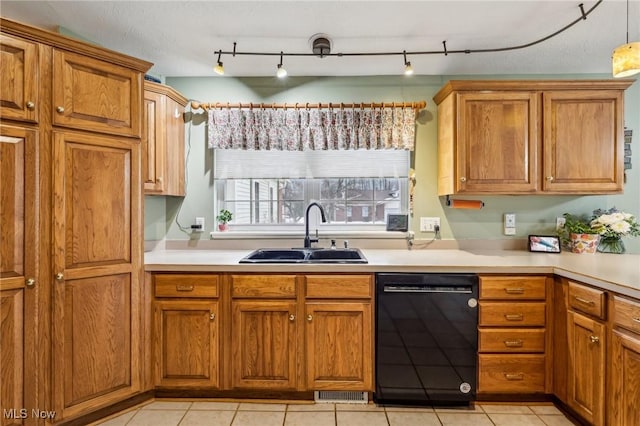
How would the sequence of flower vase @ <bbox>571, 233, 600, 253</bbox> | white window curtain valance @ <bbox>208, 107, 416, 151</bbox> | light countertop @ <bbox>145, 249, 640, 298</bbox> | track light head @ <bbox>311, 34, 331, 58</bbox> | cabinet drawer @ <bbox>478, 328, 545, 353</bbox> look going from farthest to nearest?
white window curtain valance @ <bbox>208, 107, 416, 151</bbox>, flower vase @ <bbox>571, 233, 600, 253</bbox>, track light head @ <bbox>311, 34, 331, 58</bbox>, cabinet drawer @ <bbox>478, 328, 545, 353</bbox>, light countertop @ <bbox>145, 249, 640, 298</bbox>

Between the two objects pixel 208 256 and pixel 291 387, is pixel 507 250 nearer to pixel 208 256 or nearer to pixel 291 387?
pixel 291 387

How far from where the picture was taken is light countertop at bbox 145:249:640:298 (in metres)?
1.75

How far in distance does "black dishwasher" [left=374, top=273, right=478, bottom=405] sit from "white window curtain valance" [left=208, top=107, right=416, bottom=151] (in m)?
1.16

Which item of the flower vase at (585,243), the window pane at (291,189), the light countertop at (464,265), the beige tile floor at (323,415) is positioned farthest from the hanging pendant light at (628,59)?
the window pane at (291,189)

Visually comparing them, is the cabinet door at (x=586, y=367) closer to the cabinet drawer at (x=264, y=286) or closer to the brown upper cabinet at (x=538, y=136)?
the brown upper cabinet at (x=538, y=136)

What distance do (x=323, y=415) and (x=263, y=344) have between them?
1.82ft

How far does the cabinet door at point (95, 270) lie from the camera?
5.45 feet

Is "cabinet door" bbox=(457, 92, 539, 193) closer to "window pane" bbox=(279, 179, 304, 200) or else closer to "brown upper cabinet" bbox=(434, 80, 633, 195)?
"brown upper cabinet" bbox=(434, 80, 633, 195)

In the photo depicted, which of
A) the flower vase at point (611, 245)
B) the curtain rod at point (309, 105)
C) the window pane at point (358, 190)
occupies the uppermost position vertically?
the curtain rod at point (309, 105)

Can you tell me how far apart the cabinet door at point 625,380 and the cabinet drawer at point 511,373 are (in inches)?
15.8

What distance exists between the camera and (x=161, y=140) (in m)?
2.31

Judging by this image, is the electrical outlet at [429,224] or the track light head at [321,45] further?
the electrical outlet at [429,224]

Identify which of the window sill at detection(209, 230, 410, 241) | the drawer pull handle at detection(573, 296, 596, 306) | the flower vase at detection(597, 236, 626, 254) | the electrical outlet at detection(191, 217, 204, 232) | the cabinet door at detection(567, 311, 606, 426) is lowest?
the cabinet door at detection(567, 311, 606, 426)

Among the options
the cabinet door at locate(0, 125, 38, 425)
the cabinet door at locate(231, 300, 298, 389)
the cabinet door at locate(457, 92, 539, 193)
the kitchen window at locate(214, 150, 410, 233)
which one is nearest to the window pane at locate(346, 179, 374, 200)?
the kitchen window at locate(214, 150, 410, 233)
